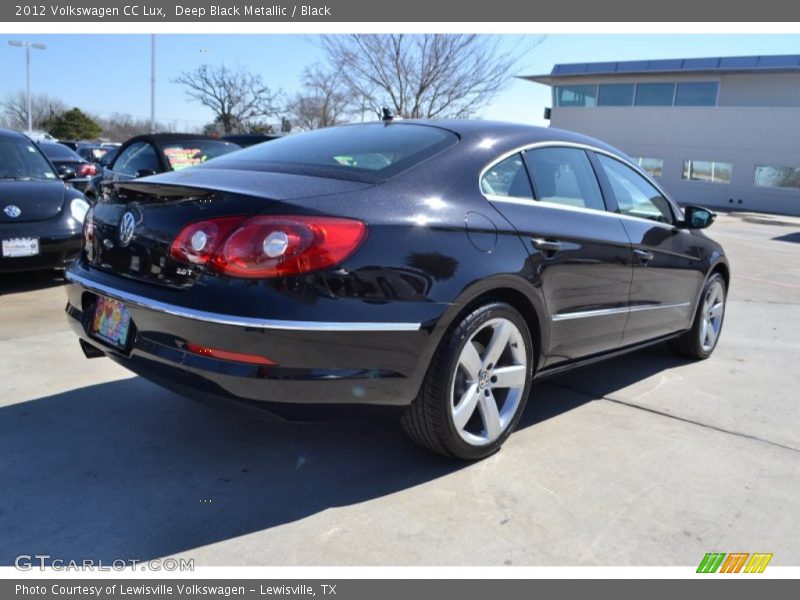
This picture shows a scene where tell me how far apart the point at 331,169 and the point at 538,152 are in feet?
3.80

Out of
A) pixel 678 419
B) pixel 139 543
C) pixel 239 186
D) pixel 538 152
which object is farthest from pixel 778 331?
pixel 139 543

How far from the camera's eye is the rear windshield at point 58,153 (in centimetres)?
1337

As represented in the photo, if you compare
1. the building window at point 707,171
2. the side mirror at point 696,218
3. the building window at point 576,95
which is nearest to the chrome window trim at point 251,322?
the side mirror at point 696,218

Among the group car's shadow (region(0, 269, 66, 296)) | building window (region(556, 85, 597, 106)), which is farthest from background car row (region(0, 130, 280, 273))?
building window (region(556, 85, 597, 106))

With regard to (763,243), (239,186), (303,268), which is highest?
(239,186)

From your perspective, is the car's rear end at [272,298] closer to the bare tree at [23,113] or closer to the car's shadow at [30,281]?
the car's shadow at [30,281]

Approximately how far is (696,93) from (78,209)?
102 feet

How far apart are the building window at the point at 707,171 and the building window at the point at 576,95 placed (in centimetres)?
595

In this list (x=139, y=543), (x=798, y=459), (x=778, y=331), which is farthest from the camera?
(x=778, y=331)

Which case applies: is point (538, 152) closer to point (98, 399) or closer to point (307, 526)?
point (307, 526)

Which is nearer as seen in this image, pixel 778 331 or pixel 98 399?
pixel 98 399

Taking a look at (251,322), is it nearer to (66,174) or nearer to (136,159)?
(66,174)

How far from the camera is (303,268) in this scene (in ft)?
8.06

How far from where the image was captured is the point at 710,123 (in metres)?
30.4
